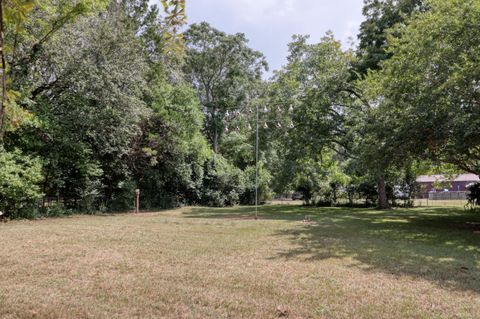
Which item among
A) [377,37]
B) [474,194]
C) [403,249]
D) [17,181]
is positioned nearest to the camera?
[403,249]

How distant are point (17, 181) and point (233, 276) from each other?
33.0 ft

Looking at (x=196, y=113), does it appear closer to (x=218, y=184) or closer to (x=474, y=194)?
(x=218, y=184)

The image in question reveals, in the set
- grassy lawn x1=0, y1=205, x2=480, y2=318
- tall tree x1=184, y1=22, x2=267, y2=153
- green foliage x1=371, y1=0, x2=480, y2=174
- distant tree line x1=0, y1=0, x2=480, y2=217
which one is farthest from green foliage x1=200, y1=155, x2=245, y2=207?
grassy lawn x1=0, y1=205, x2=480, y2=318

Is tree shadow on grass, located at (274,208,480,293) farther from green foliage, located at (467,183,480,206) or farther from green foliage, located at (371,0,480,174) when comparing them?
green foliage, located at (467,183,480,206)

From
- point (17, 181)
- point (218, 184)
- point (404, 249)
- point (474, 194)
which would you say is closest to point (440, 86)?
point (404, 249)

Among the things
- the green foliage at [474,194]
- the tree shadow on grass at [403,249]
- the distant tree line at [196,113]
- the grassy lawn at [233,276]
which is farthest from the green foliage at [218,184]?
the grassy lawn at [233,276]

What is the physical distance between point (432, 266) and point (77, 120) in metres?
13.7

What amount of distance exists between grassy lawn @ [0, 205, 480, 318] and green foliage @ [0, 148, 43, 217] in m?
3.71

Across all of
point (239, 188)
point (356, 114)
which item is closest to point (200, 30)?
point (239, 188)

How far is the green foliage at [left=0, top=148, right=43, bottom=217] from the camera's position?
11.7 metres

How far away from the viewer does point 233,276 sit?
→ 5.01m

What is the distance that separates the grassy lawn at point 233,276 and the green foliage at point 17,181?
→ 3708 mm

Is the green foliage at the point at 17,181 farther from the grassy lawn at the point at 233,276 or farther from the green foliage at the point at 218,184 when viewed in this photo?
the green foliage at the point at 218,184

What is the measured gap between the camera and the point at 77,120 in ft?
47.4
